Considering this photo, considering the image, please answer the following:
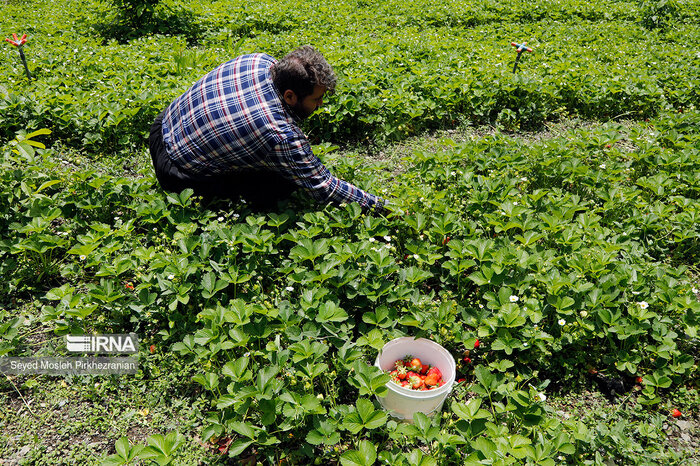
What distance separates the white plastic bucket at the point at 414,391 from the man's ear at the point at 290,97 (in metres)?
1.52

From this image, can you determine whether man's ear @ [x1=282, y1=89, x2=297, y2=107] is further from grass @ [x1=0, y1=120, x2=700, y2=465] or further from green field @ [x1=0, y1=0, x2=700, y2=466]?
grass @ [x1=0, y1=120, x2=700, y2=465]

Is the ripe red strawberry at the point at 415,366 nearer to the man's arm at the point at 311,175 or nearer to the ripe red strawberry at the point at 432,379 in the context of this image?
the ripe red strawberry at the point at 432,379

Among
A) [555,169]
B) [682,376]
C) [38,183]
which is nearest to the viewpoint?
[682,376]

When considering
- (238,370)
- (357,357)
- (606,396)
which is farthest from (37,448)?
(606,396)

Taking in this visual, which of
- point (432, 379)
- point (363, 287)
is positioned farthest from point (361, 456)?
point (363, 287)

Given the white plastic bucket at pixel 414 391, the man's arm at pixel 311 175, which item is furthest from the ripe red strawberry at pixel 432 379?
the man's arm at pixel 311 175

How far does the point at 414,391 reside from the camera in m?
1.99

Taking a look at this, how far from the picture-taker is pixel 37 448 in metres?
2.09

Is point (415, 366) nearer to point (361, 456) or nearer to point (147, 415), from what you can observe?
point (361, 456)

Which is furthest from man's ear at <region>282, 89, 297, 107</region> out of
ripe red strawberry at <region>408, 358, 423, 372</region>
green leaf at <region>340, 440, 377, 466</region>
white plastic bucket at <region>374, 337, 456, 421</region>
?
green leaf at <region>340, 440, 377, 466</region>

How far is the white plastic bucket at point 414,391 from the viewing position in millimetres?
2006

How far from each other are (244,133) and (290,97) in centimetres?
35

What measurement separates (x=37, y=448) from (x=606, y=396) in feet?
8.64

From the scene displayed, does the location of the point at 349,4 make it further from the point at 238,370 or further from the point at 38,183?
the point at 238,370
